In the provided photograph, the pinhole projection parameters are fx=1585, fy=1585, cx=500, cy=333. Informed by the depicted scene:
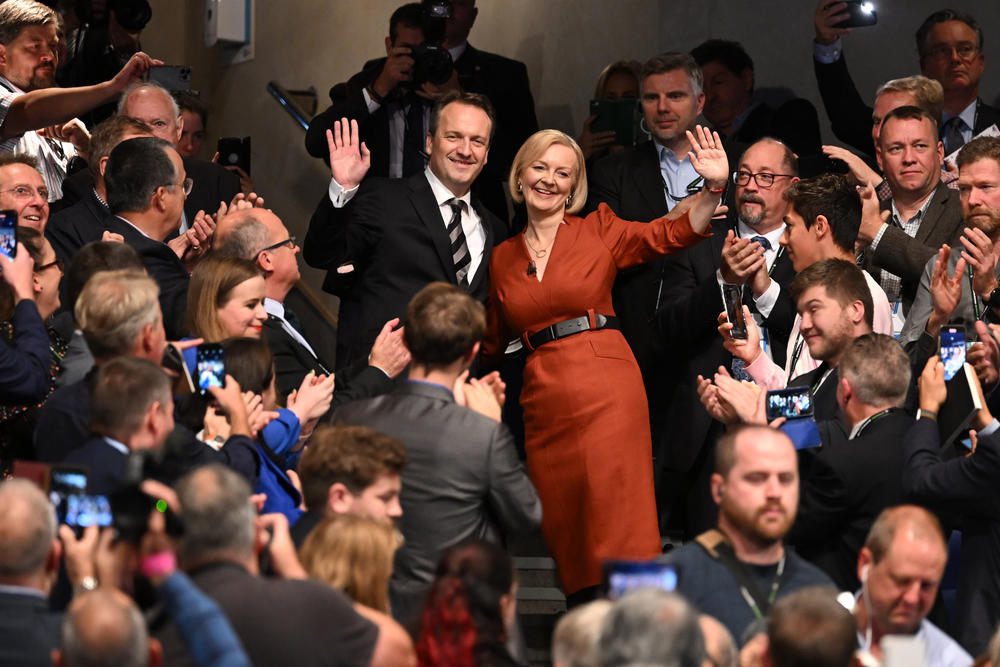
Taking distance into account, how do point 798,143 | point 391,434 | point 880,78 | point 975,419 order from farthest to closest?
point 880,78 < point 798,143 < point 975,419 < point 391,434

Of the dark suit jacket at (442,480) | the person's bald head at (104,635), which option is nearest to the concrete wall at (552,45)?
the dark suit jacket at (442,480)

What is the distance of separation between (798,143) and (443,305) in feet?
11.2

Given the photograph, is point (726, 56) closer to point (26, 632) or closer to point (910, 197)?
point (910, 197)

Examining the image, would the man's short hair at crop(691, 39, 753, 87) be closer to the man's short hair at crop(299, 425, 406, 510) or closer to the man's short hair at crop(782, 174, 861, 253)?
the man's short hair at crop(782, 174, 861, 253)

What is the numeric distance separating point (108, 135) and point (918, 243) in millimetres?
2905

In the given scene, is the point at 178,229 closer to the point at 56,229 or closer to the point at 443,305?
the point at 56,229

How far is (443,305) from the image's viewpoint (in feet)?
13.5

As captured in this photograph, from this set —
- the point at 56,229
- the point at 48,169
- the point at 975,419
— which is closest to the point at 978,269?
the point at 975,419

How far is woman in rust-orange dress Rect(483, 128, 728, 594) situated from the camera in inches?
207

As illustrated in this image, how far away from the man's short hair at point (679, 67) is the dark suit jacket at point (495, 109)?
101 cm

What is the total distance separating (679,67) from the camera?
630cm

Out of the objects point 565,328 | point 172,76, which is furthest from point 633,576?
point 172,76

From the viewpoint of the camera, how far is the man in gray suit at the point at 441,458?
4027 millimetres

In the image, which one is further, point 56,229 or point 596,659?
point 56,229
